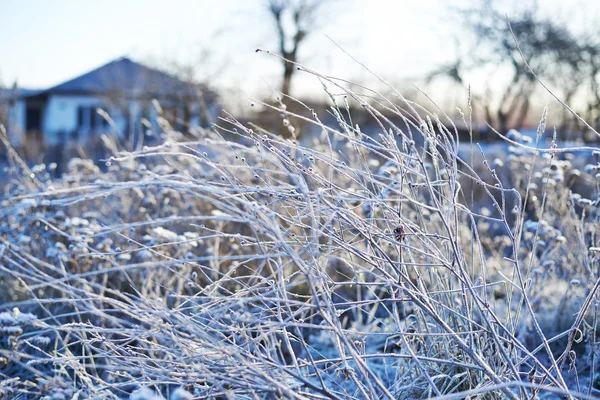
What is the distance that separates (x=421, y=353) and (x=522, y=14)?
52.0ft

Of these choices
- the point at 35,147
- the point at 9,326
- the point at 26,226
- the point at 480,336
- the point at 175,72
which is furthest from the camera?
the point at 175,72

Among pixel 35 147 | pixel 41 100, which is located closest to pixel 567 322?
pixel 35 147

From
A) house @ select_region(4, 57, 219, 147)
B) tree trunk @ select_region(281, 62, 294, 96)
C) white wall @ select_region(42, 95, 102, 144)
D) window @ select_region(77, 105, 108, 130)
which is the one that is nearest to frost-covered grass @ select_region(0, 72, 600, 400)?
house @ select_region(4, 57, 219, 147)

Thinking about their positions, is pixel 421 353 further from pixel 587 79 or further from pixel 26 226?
pixel 587 79

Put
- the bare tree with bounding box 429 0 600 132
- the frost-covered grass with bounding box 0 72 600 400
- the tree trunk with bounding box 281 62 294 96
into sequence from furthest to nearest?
Result: 1. the tree trunk with bounding box 281 62 294 96
2. the bare tree with bounding box 429 0 600 132
3. the frost-covered grass with bounding box 0 72 600 400

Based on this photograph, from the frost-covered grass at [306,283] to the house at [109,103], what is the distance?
8029 mm

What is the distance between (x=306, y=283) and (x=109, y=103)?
18.5 metres

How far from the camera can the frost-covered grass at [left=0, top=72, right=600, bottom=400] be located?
1633mm

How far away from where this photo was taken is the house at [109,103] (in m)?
18.1

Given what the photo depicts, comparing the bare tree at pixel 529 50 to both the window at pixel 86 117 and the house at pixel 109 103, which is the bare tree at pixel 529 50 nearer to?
the house at pixel 109 103

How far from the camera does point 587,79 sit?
16484 millimetres

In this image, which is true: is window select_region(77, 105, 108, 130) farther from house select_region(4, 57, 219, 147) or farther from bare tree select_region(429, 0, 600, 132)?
bare tree select_region(429, 0, 600, 132)

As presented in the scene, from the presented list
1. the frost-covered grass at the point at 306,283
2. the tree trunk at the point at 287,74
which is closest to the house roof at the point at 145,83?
the tree trunk at the point at 287,74

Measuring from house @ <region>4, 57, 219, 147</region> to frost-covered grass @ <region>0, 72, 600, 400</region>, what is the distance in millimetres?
8029
